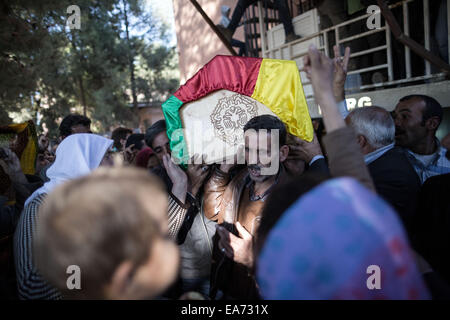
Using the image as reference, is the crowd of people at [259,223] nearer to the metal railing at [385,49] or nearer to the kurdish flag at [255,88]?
the kurdish flag at [255,88]

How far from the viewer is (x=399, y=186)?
5.65 ft

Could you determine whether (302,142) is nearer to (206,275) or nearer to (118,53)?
(206,275)

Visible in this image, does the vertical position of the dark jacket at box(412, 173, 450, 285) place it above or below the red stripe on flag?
below

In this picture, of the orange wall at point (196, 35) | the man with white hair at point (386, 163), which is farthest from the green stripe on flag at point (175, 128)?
the orange wall at point (196, 35)

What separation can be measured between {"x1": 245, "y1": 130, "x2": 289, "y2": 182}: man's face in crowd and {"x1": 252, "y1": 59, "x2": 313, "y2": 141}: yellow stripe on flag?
32cm

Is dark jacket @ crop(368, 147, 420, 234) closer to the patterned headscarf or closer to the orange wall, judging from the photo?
the patterned headscarf

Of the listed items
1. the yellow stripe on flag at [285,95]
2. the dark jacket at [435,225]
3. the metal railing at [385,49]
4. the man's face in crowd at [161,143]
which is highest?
the metal railing at [385,49]

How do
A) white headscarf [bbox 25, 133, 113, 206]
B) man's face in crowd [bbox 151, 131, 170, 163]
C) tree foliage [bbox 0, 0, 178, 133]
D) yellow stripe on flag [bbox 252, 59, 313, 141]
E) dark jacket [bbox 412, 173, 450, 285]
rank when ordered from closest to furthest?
1. dark jacket [bbox 412, 173, 450, 285]
2. white headscarf [bbox 25, 133, 113, 206]
3. yellow stripe on flag [bbox 252, 59, 313, 141]
4. man's face in crowd [bbox 151, 131, 170, 163]
5. tree foliage [bbox 0, 0, 178, 133]

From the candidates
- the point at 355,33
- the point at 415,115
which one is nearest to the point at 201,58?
the point at 355,33

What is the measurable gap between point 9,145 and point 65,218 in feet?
8.77

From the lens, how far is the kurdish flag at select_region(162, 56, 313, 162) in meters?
2.10

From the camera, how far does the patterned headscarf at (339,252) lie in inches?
26.2

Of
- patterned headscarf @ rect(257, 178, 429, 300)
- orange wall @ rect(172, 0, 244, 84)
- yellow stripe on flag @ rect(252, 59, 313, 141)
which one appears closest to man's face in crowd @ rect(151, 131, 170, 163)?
yellow stripe on flag @ rect(252, 59, 313, 141)

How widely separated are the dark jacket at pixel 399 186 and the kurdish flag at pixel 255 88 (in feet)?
1.78
